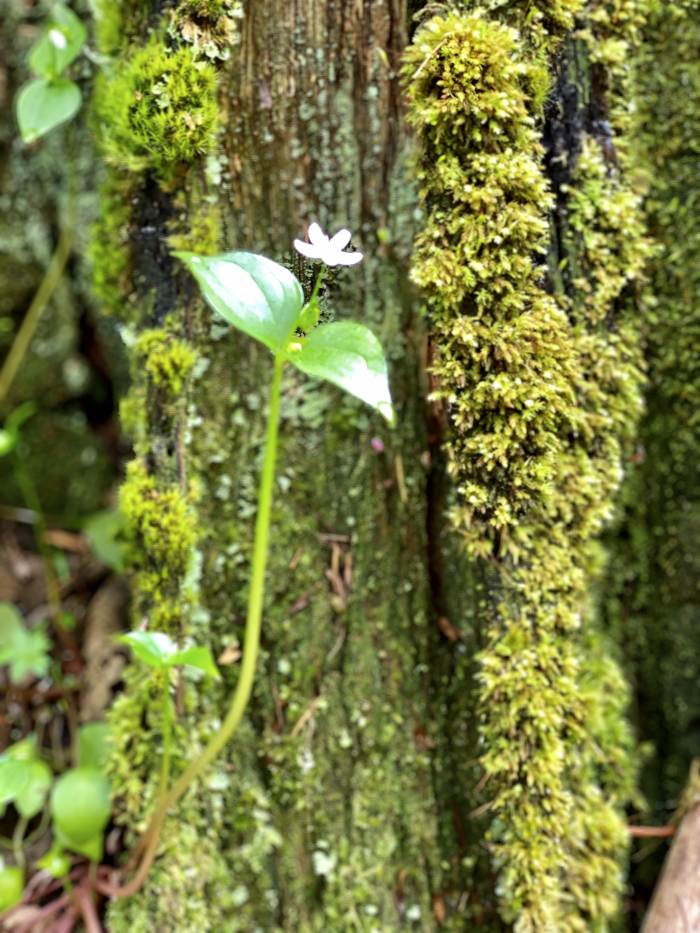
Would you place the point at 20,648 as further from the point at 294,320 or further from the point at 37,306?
the point at 294,320

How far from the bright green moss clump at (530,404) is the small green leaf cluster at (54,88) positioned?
2.03ft

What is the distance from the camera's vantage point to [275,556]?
1.32 metres

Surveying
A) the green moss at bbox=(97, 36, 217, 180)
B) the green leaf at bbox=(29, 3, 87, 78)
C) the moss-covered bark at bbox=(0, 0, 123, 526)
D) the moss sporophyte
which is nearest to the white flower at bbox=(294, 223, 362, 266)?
the moss sporophyte

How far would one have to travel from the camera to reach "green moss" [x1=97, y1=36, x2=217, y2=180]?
42.6 inches

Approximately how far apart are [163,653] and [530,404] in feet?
1.94

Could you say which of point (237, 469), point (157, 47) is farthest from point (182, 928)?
point (157, 47)

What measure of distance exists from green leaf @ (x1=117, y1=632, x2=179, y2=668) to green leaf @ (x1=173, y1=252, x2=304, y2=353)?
0.44 metres

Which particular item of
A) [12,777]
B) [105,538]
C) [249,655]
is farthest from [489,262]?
[105,538]

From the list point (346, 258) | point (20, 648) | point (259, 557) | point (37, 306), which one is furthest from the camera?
point (37, 306)

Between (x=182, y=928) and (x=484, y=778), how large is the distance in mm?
539

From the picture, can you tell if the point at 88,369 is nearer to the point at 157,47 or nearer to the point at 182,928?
the point at 157,47

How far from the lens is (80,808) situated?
1.30 m

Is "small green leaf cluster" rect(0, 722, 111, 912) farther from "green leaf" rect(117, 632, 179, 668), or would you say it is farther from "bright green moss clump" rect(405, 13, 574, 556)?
"bright green moss clump" rect(405, 13, 574, 556)

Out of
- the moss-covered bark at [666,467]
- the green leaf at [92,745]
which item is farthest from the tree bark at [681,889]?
the green leaf at [92,745]
